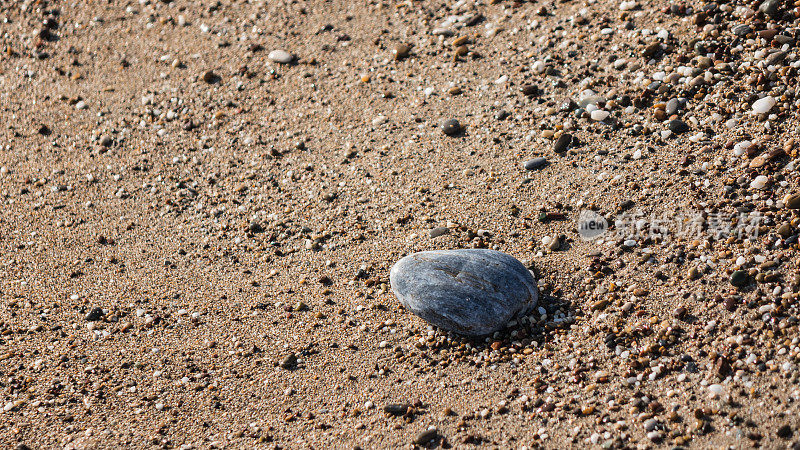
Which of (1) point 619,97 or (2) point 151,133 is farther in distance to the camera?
(2) point 151,133

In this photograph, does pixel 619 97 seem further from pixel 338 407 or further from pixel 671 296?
pixel 338 407

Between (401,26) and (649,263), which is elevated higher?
(401,26)

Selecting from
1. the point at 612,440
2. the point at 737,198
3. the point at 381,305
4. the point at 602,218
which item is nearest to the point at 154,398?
the point at 381,305

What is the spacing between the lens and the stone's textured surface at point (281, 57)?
6.38 m

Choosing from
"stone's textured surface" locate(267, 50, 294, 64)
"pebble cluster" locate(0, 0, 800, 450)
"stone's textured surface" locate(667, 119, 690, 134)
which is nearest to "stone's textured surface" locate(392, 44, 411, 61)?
"pebble cluster" locate(0, 0, 800, 450)

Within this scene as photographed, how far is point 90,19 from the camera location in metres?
7.39

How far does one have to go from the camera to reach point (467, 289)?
4016mm

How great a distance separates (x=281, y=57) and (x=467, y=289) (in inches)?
133

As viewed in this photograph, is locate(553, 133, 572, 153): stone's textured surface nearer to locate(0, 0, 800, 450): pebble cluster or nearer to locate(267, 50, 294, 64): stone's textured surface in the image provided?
locate(0, 0, 800, 450): pebble cluster

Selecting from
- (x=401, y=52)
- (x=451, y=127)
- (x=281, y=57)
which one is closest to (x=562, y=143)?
(x=451, y=127)

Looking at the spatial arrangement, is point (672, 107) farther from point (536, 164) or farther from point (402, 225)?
point (402, 225)

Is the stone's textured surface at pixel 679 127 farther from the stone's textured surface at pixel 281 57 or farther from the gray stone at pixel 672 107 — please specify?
the stone's textured surface at pixel 281 57

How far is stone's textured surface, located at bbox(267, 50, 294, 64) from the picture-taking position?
638 cm

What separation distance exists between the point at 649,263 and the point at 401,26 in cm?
340
